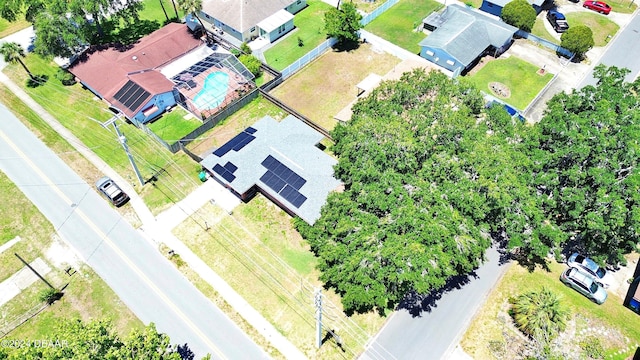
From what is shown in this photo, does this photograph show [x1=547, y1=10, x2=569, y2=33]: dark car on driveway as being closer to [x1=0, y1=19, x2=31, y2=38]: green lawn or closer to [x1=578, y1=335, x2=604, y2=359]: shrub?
[x1=578, y1=335, x2=604, y2=359]: shrub

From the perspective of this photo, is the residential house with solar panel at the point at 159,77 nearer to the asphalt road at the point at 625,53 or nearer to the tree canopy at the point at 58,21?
the tree canopy at the point at 58,21

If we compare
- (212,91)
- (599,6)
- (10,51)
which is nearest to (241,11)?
(212,91)

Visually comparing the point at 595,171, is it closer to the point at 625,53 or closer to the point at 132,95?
the point at 625,53

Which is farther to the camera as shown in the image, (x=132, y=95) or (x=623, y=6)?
(x=623, y=6)

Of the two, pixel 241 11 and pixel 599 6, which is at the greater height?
pixel 241 11

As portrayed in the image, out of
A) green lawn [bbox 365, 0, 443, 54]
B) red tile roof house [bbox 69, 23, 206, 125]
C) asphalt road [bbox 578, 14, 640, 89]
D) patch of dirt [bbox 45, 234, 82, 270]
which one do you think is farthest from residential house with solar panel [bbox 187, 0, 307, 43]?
asphalt road [bbox 578, 14, 640, 89]
